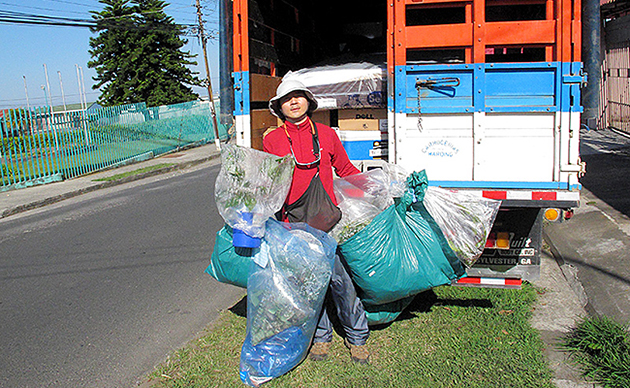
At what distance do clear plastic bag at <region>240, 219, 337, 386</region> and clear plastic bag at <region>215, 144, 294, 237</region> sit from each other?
5.2 inches

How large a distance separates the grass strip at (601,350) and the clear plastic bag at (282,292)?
1706mm

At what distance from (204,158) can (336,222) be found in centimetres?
1569

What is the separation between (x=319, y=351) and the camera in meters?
3.68

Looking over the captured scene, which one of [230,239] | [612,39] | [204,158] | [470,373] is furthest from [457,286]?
[204,158]

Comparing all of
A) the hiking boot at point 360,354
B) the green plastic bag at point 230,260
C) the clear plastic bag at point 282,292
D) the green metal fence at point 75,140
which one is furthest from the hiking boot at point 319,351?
the green metal fence at point 75,140

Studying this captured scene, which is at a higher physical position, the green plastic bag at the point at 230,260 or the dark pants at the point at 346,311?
the green plastic bag at the point at 230,260

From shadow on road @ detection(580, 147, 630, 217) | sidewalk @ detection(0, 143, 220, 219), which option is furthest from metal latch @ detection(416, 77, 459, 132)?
sidewalk @ detection(0, 143, 220, 219)

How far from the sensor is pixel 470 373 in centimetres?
336

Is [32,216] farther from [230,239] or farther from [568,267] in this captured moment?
[568,267]

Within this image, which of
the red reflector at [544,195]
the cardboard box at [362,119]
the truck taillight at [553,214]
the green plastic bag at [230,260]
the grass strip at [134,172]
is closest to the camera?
the green plastic bag at [230,260]

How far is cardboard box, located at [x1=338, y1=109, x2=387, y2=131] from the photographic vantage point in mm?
4488

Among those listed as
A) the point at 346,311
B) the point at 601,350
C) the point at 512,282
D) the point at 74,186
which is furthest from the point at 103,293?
the point at 74,186

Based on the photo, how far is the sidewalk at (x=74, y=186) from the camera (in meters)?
11.1

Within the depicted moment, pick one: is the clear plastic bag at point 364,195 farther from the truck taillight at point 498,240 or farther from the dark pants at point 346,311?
the truck taillight at point 498,240
